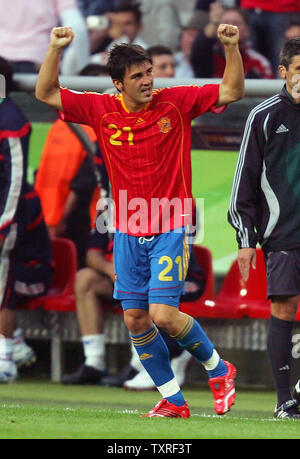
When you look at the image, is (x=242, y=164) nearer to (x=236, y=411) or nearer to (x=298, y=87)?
(x=298, y=87)

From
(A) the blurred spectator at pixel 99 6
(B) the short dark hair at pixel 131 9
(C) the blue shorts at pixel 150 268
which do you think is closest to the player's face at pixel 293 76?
(C) the blue shorts at pixel 150 268

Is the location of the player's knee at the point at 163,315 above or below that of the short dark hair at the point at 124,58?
below

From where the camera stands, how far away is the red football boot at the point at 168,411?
7.34 meters

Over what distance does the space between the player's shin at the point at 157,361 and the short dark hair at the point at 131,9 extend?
6.01 meters

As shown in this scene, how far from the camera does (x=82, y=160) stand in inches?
416

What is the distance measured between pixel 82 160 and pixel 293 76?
339 cm

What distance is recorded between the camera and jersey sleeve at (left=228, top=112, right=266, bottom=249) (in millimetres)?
7562

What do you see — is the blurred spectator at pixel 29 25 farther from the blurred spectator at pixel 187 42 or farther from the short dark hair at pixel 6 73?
the short dark hair at pixel 6 73

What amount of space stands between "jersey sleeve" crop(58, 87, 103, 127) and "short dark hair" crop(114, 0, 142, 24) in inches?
215

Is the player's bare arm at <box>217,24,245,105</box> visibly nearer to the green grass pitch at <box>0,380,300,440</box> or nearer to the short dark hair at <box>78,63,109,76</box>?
the green grass pitch at <box>0,380,300,440</box>

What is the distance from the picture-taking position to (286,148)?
7.59m

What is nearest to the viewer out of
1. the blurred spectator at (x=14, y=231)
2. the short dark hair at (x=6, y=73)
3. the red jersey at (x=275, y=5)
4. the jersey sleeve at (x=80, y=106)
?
the jersey sleeve at (x=80, y=106)

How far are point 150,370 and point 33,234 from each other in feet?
9.55

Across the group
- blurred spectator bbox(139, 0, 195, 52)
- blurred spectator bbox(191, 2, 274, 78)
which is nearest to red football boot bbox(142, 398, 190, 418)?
blurred spectator bbox(191, 2, 274, 78)
